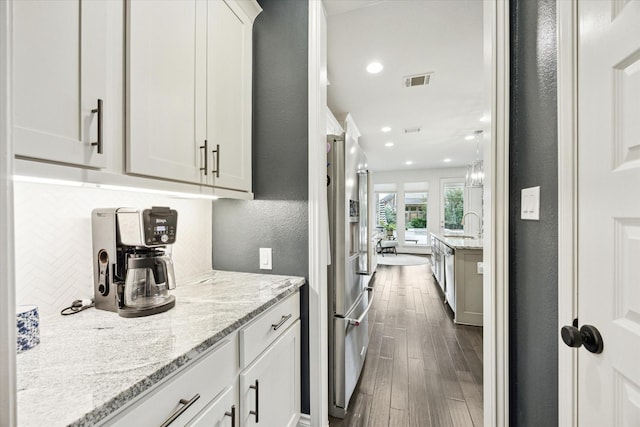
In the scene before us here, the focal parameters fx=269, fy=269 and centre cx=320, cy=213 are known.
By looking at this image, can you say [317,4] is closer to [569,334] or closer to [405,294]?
[569,334]

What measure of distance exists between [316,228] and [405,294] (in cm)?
362

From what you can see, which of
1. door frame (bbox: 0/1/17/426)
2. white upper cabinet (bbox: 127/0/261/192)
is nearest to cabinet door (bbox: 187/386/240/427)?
door frame (bbox: 0/1/17/426)

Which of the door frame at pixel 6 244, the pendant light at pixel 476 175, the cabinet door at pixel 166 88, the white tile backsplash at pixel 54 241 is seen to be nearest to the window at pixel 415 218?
the pendant light at pixel 476 175

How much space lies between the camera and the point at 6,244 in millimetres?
363

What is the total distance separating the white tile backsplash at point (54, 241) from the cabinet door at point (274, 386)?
716 mm

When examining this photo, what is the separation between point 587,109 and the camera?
800 millimetres

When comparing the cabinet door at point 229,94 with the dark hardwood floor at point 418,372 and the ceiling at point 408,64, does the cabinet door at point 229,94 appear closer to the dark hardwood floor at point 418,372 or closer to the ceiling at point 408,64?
the ceiling at point 408,64

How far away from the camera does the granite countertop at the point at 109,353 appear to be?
A: 0.50 m

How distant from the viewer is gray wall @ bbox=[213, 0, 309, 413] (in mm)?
1546

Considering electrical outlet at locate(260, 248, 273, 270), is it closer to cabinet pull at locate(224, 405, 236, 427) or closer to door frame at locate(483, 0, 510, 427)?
cabinet pull at locate(224, 405, 236, 427)

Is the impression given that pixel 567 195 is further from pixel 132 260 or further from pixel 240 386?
pixel 132 260

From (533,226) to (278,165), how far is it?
127cm

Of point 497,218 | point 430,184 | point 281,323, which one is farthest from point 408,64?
point 430,184

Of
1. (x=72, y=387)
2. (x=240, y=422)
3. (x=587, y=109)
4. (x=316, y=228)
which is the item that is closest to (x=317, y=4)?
(x=316, y=228)
